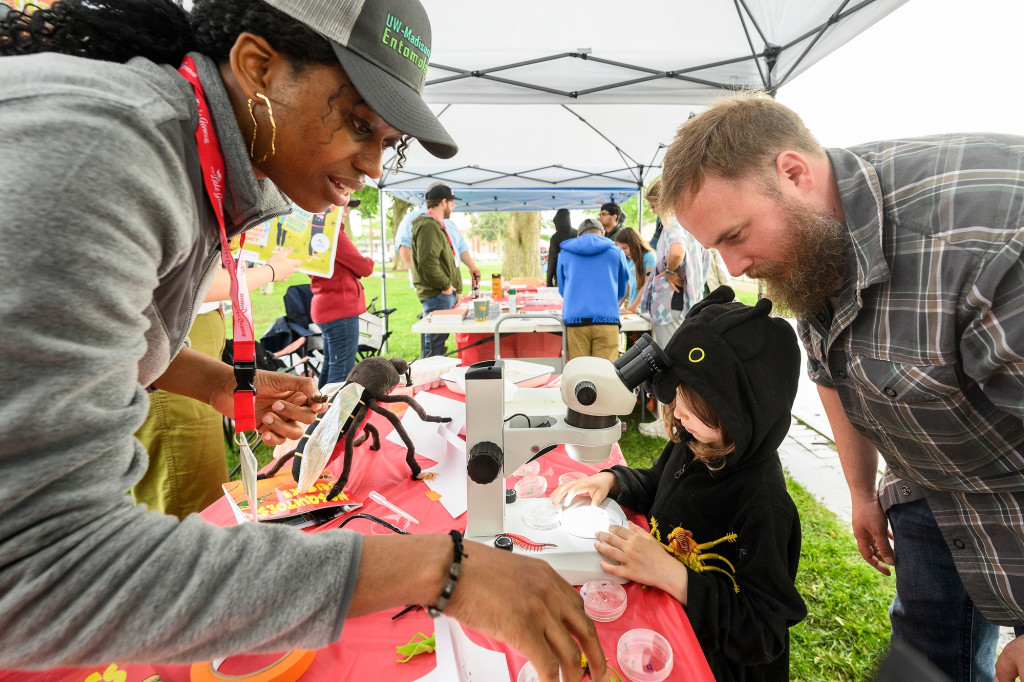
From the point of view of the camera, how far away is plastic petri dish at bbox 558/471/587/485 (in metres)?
1.61

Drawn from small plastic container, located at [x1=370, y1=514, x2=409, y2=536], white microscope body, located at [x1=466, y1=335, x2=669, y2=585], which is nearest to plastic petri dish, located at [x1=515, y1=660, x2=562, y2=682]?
white microscope body, located at [x1=466, y1=335, x2=669, y2=585]

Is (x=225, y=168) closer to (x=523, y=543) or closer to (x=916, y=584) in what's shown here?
(x=523, y=543)

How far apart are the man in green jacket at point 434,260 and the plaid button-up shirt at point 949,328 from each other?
4.62 metres

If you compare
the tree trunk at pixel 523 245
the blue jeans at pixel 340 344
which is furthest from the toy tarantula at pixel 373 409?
the tree trunk at pixel 523 245

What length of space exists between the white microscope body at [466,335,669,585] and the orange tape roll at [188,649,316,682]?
1.47 feet

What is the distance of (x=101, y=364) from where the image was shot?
1.46 feet

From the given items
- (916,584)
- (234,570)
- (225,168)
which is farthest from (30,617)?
(916,584)

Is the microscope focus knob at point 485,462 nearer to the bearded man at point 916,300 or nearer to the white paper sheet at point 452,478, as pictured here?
the white paper sheet at point 452,478

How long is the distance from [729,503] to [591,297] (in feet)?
10.4

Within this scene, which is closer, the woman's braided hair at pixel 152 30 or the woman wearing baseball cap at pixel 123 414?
the woman wearing baseball cap at pixel 123 414

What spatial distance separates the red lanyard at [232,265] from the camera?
0.68 m

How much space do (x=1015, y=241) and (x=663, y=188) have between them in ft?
2.45

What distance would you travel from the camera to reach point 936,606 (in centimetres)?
136

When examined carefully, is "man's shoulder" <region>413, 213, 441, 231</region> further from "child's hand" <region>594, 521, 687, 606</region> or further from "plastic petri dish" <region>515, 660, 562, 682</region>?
"plastic petri dish" <region>515, 660, 562, 682</region>
